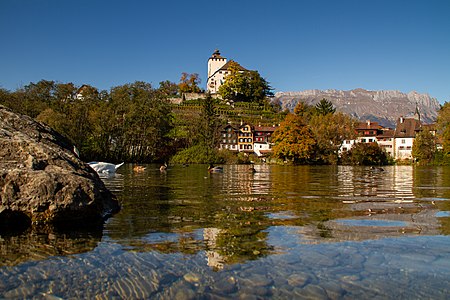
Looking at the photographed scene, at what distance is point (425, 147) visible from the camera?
9381 centimetres

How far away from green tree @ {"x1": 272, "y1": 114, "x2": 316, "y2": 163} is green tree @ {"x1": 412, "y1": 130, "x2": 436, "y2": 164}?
28.7 metres

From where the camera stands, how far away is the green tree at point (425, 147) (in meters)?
93.1

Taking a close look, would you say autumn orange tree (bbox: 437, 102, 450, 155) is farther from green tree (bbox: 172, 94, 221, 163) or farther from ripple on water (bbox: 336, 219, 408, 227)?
ripple on water (bbox: 336, 219, 408, 227)

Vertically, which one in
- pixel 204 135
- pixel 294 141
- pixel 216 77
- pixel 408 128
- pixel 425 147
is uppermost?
pixel 216 77

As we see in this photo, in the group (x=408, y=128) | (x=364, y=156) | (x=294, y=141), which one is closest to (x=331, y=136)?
(x=364, y=156)

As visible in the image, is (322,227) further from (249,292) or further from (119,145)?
(119,145)

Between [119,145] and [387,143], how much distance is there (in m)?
83.0

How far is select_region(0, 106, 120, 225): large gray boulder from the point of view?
7859 millimetres

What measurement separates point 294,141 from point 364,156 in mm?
16691

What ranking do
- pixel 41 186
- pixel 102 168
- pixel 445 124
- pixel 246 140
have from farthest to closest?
pixel 246 140 < pixel 445 124 < pixel 102 168 < pixel 41 186

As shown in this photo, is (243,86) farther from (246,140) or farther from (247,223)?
(247,223)

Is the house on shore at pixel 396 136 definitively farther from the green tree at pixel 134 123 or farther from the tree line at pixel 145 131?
the green tree at pixel 134 123

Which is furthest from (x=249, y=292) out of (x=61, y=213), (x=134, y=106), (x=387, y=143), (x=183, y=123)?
(x=387, y=143)

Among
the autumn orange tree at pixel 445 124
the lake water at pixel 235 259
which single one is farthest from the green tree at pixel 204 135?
the lake water at pixel 235 259
